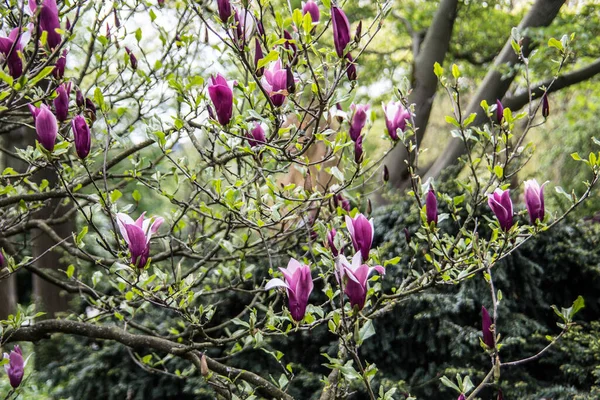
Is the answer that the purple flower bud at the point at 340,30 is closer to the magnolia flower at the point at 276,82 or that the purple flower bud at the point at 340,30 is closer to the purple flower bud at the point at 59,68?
the magnolia flower at the point at 276,82

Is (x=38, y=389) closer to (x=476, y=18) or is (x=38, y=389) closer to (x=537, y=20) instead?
(x=537, y=20)

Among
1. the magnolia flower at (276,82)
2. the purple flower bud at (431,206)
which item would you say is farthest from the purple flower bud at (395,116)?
the magnolia flower at (276,82)

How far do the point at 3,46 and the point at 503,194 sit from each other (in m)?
1.31

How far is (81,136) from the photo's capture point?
1364mm

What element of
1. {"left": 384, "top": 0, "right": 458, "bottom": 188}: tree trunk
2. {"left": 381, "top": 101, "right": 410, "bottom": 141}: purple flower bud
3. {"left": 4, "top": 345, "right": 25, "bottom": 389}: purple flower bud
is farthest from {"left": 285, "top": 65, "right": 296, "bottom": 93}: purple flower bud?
{"left": 384, "top": 0, "right": 458, "bottom": 188}: tree trunk

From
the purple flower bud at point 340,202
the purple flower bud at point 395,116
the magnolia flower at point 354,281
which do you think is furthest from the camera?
the purple flower bud at point 340,202

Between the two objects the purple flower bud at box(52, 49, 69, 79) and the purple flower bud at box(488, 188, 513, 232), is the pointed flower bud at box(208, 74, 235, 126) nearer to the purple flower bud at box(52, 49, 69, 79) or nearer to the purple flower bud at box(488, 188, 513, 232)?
the purple flower bud at box(52, 49, 69, 79)

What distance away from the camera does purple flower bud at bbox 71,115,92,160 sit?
136cm

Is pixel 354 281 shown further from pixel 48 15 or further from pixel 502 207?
pixel 48 15

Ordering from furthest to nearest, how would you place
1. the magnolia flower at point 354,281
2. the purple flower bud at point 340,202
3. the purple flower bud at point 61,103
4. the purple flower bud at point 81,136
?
the purple flower bud at point 340,202
the purple flower bud at point 61,103
the purple flower bud at point 81,136
the magnolia flower at point 354,281

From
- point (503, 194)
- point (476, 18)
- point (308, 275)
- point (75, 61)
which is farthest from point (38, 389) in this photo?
point (476, 18)

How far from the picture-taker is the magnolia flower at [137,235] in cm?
130

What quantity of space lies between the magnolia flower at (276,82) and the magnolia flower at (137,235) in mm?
434

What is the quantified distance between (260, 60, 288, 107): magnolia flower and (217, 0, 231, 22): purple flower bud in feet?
0.53
